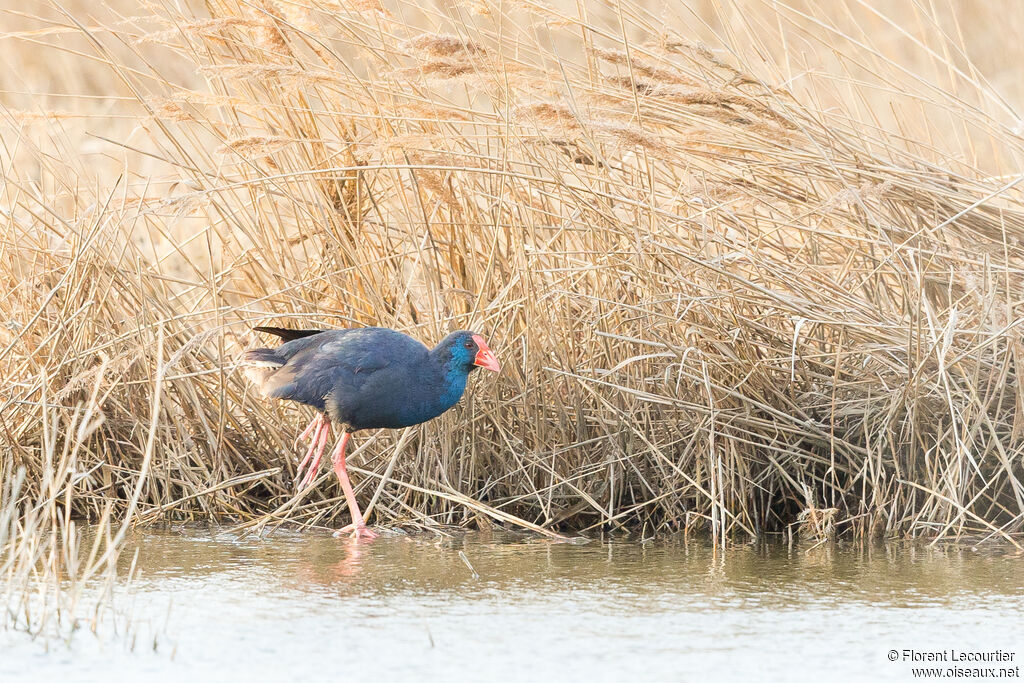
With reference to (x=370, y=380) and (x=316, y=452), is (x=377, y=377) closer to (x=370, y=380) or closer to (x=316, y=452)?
(x=370, y=380)

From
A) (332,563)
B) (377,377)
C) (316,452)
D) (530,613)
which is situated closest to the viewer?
(530,613)

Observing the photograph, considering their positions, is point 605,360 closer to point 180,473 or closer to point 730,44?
point 730,44

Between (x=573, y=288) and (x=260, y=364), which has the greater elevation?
(x=573, y=288)

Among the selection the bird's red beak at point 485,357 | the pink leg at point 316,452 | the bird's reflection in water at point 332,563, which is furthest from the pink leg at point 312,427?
the bird's red beak at point 485,357

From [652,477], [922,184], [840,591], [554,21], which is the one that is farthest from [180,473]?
[922,184]

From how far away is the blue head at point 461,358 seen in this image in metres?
3.77

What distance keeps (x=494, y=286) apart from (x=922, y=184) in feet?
4.43

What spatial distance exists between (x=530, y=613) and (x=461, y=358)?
1.10 m

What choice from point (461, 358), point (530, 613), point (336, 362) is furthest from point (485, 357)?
point (530, 613)

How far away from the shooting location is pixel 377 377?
12.3 feet

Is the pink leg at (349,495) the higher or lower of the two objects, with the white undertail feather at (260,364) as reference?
lower

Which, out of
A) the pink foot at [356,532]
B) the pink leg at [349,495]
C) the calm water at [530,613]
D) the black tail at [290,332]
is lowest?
the calm water at [530,613]

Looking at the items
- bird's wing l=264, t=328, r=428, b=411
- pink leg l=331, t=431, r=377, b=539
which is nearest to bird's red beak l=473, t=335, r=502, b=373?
bird's wing l=264, t=328, r=428, b=411

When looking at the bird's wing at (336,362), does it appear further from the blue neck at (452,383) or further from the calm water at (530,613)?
the calm water at (530,613)
